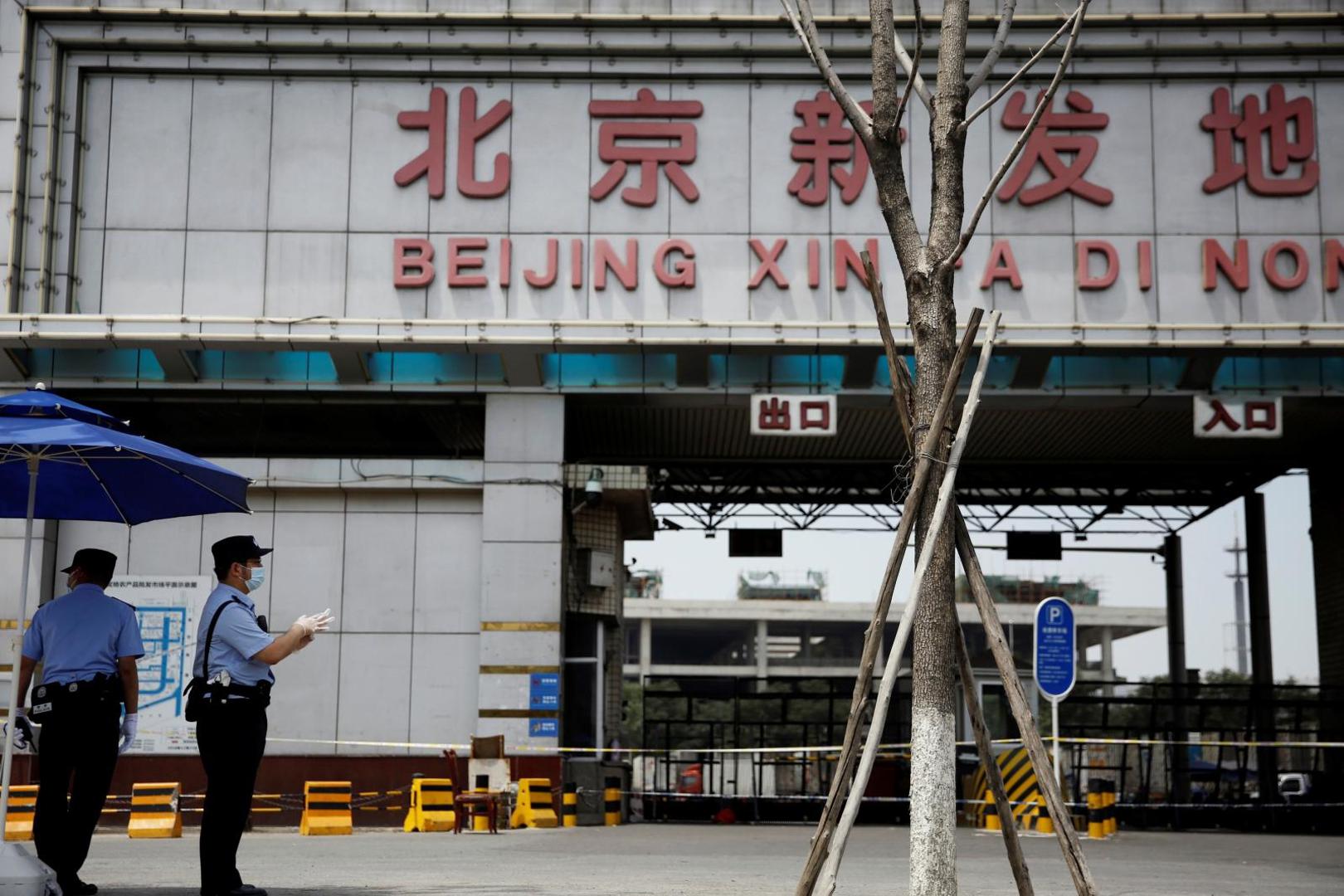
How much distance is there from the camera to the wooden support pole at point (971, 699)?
8422mm

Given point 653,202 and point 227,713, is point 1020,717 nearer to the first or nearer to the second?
point 227,713

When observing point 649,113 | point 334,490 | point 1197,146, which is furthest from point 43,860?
point 1197,146

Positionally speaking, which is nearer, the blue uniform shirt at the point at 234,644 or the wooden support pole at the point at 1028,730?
the wooden support pole at the point at 1028,730

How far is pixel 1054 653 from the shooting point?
19047 mm

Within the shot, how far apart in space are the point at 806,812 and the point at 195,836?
664 inches

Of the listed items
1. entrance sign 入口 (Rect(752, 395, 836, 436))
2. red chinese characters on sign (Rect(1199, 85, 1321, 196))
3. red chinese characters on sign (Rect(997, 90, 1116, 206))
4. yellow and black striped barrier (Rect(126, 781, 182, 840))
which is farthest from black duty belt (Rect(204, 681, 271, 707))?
red chinese characters on sign (Rect(1199, 85, 1321, 196))

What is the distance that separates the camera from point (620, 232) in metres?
22.9

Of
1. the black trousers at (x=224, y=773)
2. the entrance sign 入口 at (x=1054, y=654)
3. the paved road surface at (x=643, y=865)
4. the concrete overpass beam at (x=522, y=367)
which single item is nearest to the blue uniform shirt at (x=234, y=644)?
the black trousers at (x=224, y=773)

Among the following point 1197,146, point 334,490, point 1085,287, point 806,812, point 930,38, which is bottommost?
point 806,812

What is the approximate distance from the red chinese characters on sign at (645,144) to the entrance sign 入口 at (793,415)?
125 inches

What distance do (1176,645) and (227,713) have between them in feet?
121

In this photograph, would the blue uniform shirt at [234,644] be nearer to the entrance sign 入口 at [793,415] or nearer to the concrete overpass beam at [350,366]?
the concrete overpass beam at [350,366]

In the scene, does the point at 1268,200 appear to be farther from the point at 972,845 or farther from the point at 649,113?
the point at 972,845

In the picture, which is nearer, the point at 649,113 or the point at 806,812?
the point at 649,113
